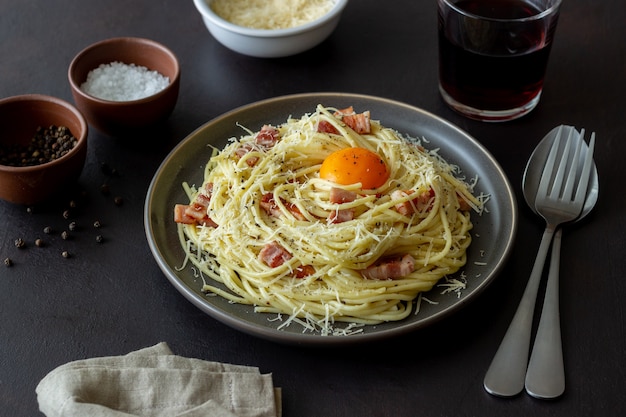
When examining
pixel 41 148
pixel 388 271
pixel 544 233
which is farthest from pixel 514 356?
pixel 41 148

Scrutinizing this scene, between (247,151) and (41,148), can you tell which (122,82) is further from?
(247,151)

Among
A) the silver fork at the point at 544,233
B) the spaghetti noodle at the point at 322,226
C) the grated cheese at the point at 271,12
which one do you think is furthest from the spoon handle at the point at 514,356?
the grated cheese at the point at 271,12

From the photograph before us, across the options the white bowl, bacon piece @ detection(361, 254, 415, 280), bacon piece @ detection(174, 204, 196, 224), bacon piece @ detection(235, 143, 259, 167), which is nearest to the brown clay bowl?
bacon piece @ detection(174, 204, 196, 224)

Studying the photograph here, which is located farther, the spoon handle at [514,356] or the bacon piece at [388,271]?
the bacon piece at [388,271]

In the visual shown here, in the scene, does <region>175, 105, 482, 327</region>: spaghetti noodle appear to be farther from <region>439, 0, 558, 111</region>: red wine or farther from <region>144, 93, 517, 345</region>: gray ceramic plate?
<region>439, 0, 558, 111</region>: red wine

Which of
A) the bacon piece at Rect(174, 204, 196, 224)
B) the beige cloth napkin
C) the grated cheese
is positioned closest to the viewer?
the beige cloth napkin

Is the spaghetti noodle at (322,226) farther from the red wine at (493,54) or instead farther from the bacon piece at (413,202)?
the red wine at (493,54)
